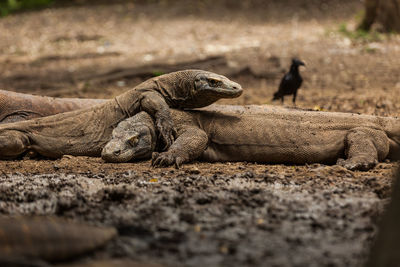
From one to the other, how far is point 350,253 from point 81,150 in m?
3.51

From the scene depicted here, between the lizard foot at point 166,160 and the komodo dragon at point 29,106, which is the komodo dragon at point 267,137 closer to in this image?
the lizard foot at point 166,160

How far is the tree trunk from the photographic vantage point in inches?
449

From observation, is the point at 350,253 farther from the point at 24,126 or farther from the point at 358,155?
the point at 24,126

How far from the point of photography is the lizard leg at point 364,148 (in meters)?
4.54

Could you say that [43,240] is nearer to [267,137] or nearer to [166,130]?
[166,130]

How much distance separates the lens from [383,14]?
1159 centimetres

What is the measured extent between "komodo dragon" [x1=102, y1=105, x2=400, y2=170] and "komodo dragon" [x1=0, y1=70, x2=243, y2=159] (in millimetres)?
209

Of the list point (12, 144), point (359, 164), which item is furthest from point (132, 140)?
point (359, 164)

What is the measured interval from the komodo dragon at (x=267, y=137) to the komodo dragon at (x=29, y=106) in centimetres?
165

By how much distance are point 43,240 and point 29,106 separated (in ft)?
13.6

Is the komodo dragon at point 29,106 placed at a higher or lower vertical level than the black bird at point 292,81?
lower

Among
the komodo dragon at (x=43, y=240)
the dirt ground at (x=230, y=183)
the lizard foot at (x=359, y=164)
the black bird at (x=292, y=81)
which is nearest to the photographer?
the komodo dragon at (x=43, y=240)

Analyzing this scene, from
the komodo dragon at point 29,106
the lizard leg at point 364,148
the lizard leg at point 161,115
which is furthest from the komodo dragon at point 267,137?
the komodo dragon at point 29,106

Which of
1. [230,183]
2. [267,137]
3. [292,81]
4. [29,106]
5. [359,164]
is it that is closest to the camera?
[230,183]
